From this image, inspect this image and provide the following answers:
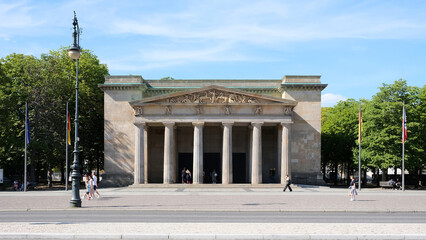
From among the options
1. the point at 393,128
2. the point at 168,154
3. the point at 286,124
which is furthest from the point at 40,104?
the point at 393,128

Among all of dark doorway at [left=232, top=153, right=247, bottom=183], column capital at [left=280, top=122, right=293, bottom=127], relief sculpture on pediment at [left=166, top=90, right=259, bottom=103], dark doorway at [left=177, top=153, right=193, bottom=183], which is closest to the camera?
column capital at [left=280, top=122, right=293, bottom=127]

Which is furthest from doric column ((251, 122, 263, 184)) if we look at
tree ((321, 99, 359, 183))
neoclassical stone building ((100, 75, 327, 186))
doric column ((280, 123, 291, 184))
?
tree ((321, 99, 359, 183))

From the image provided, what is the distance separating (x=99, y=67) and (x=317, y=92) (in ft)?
113

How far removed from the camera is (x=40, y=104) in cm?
6275

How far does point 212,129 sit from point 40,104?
75.2 feet

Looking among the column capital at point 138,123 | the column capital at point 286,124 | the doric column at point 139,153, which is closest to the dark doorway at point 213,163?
the doric column at point 139,153

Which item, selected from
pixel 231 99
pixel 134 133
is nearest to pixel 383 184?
pixel 231 99

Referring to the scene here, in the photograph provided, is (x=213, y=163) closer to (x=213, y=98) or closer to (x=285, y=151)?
(x=213, y=98)

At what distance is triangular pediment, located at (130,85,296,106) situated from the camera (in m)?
58.0

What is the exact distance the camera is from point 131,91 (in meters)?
63.5

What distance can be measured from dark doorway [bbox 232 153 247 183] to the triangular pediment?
11.0 m

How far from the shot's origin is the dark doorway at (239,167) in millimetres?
66500

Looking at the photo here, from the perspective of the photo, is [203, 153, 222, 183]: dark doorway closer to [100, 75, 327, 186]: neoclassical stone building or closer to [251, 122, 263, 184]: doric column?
[100, 75, 327, 186]: neoclassical stone building

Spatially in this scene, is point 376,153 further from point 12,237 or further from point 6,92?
point 12,237
